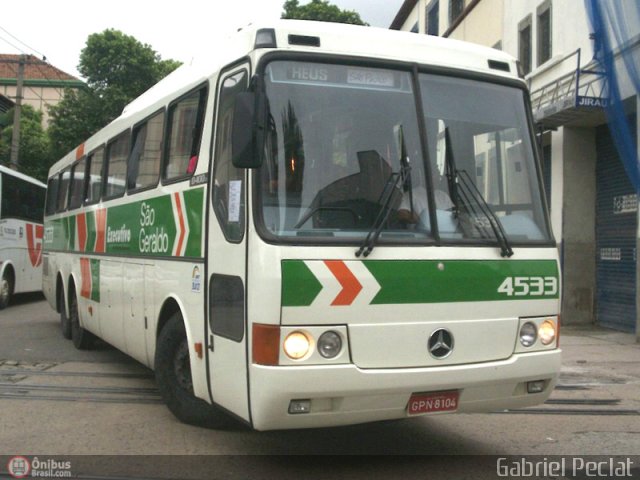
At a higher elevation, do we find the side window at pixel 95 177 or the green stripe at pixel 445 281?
the side window at pixel 95 177

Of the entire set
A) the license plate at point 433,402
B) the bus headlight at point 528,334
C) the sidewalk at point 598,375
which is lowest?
the sidewalk at point 598,375

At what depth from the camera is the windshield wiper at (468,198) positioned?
462 cm

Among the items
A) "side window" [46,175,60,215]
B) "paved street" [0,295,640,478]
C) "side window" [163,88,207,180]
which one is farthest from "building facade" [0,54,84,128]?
"side window" [163,88,207,180]

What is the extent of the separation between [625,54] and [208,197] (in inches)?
291

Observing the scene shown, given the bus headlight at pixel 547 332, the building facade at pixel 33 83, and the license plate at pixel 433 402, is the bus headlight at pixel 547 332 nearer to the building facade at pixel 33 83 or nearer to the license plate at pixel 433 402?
the license plate at pixel 433 402

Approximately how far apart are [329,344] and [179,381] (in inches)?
84.5

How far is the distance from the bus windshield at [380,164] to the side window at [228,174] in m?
0.27

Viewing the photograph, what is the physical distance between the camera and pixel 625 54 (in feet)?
32.7

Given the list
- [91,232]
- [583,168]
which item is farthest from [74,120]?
[91,232]

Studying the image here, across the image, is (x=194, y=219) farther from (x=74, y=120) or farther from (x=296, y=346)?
(x=74, y=120)

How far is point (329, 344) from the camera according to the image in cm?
414

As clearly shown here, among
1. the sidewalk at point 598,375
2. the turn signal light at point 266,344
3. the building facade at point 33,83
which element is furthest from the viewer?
the building facade at point 33,83

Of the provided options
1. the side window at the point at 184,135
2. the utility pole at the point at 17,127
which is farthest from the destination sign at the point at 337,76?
the utility pole at the point at 17,127

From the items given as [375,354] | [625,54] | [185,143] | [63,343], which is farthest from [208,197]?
[625,54]
